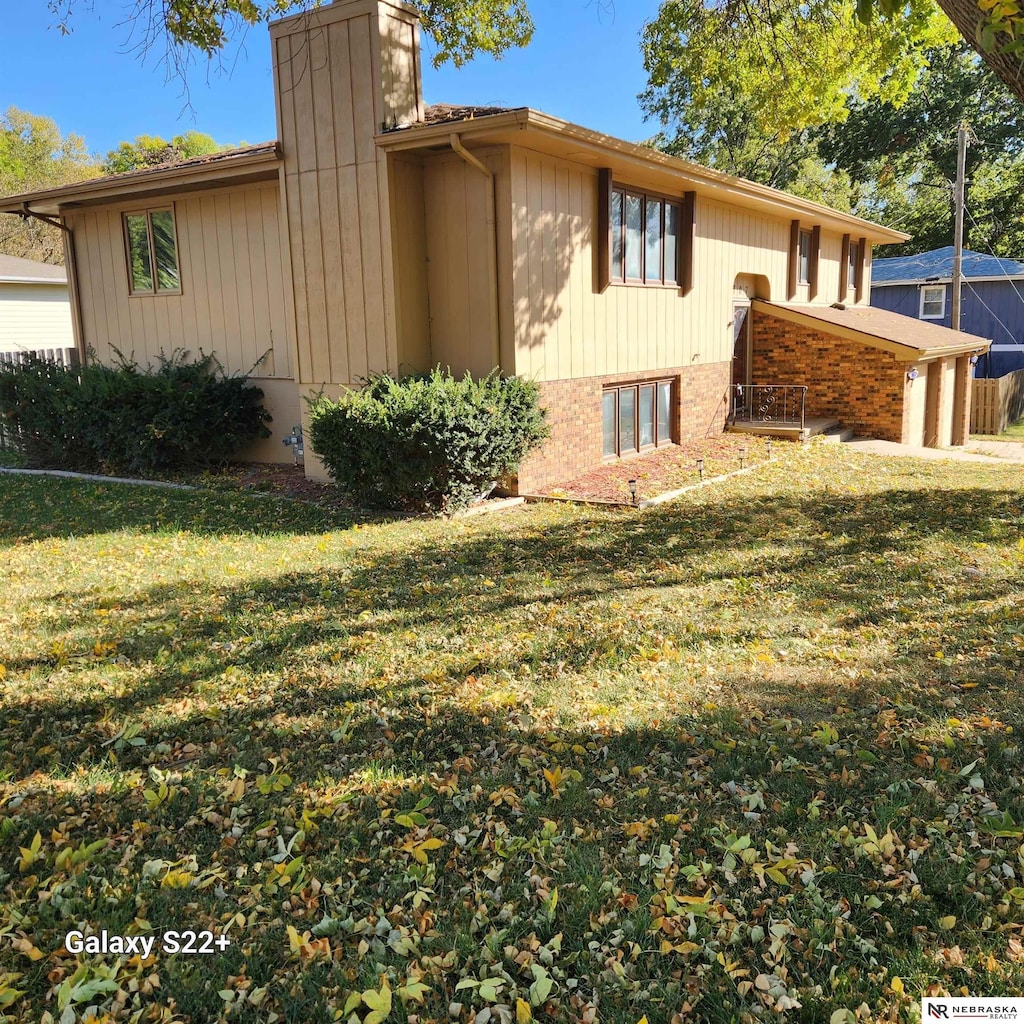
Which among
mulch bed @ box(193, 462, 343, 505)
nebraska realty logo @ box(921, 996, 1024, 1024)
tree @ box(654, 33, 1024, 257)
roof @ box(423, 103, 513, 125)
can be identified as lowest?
nebraska realty logo @ box(921, 996, 1024, 1024)

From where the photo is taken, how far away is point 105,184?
40.0 ft

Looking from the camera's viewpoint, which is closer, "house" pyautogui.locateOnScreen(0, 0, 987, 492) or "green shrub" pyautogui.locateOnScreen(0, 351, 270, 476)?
"house" pyautogui.locateOnScreen(0, 0, 987, 492)

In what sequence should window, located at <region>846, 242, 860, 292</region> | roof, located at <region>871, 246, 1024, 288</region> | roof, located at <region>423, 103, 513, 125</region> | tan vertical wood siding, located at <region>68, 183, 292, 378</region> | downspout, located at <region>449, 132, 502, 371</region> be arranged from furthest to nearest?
roof, located at <region>871, 246, 1024, 288</region> < window, located at <region>846, 242, 860, 292</region> < tan vertical wood siding, located at <region>68, 183, 292, 378</region> < downspout, located at <region>449, 132, 502, 371</region> < roof, located at <region>423, 103, 513, 125</region>

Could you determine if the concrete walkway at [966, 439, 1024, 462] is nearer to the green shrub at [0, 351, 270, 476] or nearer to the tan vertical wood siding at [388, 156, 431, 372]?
the tan vertical wood siding at [388, 156, 431, 372]

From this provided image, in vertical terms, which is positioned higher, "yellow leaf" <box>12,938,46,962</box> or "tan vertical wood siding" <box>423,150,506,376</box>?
"tan vertical wood siding" <box>423,150,506,376</box>

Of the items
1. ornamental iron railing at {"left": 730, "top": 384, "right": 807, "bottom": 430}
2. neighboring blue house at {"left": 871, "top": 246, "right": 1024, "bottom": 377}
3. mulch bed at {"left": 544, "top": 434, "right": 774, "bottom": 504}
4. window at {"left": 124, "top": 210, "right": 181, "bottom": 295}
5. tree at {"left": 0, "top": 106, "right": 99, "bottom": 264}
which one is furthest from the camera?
tree at {"left": 0, "top": 106, "right": 99, "bottom": 264}

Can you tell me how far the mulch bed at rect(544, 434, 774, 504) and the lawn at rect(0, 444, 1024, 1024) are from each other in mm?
2987

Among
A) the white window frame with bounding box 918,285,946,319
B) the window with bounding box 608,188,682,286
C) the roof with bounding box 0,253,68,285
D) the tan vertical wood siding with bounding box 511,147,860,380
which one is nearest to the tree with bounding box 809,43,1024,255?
the white window frame with bounding box 918,285,946,319

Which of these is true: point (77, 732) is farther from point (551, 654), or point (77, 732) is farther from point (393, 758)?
point (551, 654)

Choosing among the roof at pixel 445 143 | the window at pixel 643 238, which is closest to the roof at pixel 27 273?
the roof at pixel 445 143

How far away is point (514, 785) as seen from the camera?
3.86 metres

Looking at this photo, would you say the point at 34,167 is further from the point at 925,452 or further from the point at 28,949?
the point at 28,949

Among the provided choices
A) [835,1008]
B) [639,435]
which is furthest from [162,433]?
[835,1008]

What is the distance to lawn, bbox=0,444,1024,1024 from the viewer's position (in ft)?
8.97
